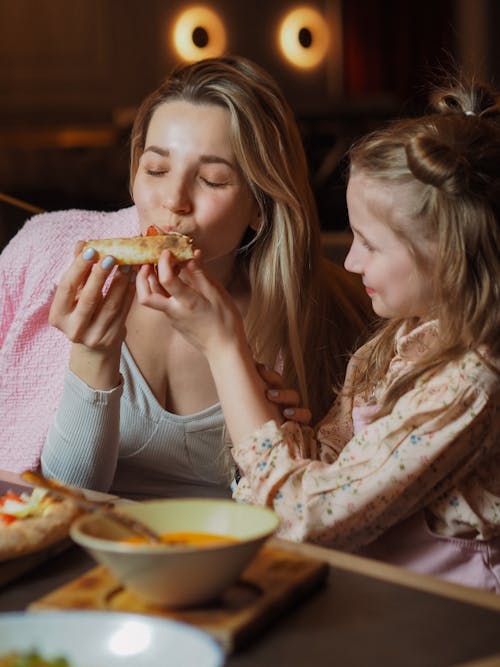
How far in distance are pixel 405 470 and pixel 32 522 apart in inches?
19.3

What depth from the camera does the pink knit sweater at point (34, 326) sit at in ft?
6.33

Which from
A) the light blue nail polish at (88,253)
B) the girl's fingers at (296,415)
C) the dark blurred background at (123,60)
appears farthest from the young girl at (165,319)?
the dark blurred background at (123,60)

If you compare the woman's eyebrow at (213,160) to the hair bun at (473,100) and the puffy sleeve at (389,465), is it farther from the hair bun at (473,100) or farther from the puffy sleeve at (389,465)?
the puffy sleeve at (389,465)

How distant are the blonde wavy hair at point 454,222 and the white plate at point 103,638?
2.19 feet

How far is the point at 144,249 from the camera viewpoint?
1.60m

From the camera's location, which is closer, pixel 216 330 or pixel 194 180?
pixel 216 330

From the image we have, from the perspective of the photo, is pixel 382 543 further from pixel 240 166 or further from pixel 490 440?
pixel 240 166

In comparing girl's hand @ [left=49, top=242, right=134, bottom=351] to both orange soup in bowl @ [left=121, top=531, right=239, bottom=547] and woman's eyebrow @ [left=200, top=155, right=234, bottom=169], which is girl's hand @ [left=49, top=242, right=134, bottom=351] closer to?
woman's eyebrow @ [left=200, top=155, right=234, bottom=169]

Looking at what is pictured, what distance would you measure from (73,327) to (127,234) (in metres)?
0.52

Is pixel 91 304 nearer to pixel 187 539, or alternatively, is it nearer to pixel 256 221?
pixel 256 221

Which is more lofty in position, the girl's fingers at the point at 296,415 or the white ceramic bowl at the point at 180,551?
the white ceramic bowl at the point at 180,551

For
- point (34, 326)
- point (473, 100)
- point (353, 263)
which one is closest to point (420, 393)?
point (353, 263)

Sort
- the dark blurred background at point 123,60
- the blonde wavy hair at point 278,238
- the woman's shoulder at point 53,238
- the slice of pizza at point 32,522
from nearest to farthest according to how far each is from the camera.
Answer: the slice of pizza at point 32,522 → the blonde wavy hair at point 278,238 → the woman's shoulder at point 53,238 → the dark blurred background at point 123,60

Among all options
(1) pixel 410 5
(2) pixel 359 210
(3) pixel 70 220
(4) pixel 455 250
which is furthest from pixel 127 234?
(1) pixel 410 5
